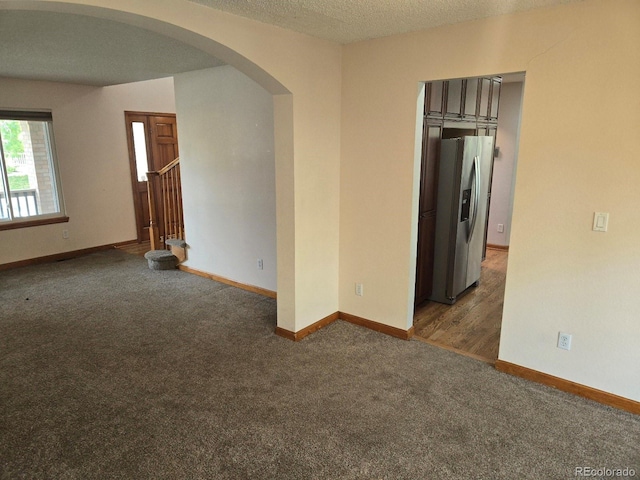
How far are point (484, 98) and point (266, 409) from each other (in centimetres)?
388

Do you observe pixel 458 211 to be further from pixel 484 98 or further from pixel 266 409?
pixel 266 409

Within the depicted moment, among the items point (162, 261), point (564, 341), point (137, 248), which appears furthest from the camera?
point (137, 248)

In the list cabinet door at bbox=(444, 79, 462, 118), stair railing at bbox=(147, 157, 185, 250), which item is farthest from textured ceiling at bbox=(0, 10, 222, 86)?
cabinet door at bbox=(444, 79, 462, 118)

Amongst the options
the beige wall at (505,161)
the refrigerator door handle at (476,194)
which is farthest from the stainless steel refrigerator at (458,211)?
the beige wall at (505,161)

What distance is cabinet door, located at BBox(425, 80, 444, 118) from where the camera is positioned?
11.5ft

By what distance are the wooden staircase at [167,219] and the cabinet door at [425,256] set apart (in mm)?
2925

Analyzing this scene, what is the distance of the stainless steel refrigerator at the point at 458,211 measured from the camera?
3.86 meters

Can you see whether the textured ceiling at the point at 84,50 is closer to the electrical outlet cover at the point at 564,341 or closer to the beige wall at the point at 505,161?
the electrical outlet cover at the point at 564,341

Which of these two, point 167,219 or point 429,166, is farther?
point 167,219

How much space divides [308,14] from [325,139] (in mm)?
998

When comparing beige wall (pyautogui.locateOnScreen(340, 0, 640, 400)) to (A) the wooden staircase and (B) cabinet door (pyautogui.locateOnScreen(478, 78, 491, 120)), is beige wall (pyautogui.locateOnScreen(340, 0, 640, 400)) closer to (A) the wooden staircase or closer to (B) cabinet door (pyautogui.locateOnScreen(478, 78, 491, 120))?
(B) cabinet door (pyautogui.locateOnScreen(478, 78, 491, 120))

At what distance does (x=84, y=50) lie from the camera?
147 inches

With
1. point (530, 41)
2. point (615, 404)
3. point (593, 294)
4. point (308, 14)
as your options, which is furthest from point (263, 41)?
point (615, 404)

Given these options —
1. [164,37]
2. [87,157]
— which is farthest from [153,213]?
[164,37]
